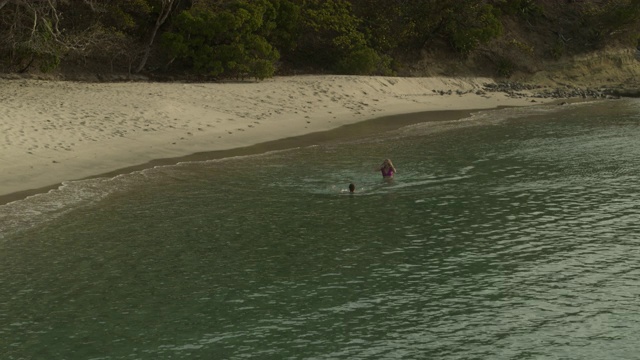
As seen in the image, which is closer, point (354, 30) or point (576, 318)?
point (576, 318)

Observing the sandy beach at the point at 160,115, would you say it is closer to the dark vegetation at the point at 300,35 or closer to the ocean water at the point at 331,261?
the ocean water at the point at 331,261

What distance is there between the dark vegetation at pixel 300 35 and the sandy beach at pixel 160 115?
2.16 m

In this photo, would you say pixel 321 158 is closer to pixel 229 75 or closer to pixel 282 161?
pixel 282 161

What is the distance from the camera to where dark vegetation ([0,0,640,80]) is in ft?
119

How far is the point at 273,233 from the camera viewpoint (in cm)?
1836

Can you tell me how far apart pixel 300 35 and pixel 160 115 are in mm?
16947

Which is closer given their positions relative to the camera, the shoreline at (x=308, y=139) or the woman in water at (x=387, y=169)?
the woman in water at (x=387, y=169)

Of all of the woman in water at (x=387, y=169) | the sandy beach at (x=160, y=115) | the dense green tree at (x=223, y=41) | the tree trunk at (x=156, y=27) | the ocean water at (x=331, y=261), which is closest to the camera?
the ocean water at (x=331, y=261)

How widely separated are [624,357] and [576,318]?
1.50 m

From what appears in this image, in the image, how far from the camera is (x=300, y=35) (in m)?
45.3

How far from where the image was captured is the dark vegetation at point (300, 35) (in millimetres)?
36188

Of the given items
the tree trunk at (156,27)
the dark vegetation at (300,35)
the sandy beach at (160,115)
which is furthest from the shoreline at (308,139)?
the tree trunk at (156,27)

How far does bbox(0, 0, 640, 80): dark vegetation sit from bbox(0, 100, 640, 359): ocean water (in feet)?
42.5

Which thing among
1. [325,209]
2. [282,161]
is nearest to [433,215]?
[325,209]
